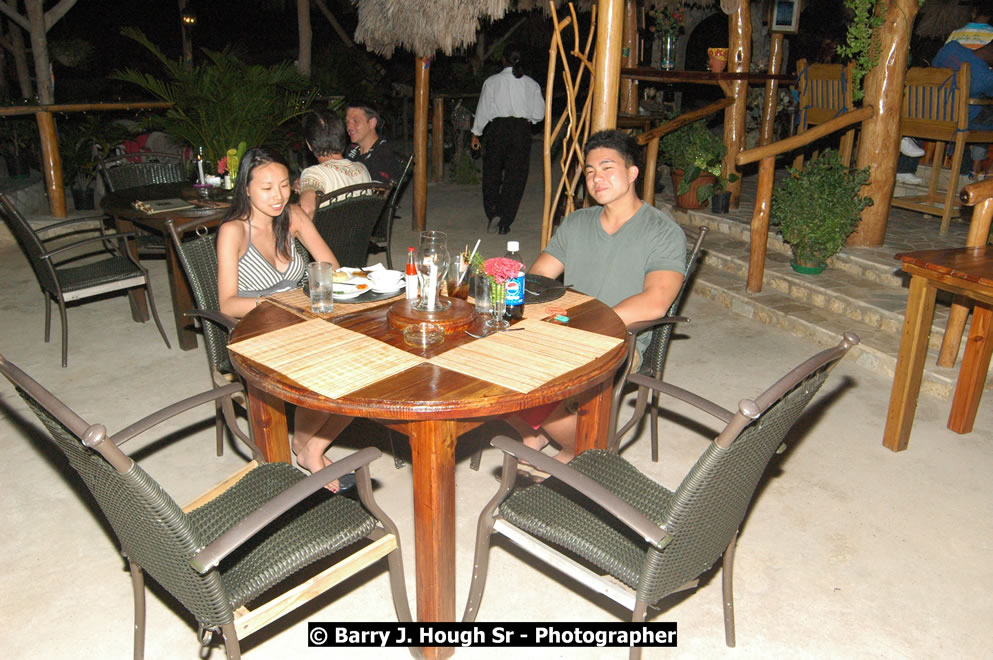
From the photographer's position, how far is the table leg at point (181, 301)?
4379mm

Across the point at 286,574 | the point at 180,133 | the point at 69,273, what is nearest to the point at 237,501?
the point at 286,574

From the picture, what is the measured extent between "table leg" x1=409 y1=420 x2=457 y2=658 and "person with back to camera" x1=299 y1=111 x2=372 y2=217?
2.69m

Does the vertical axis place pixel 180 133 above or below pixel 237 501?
above

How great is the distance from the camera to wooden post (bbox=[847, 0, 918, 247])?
5.15 metres

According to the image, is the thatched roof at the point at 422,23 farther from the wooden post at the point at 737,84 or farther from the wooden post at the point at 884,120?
the wooden post at the point at 884,120

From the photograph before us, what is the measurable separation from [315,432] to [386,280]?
0.68m

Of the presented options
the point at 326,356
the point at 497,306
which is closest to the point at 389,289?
the point at 497,306

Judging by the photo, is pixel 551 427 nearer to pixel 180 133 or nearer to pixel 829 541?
pixel 829 541

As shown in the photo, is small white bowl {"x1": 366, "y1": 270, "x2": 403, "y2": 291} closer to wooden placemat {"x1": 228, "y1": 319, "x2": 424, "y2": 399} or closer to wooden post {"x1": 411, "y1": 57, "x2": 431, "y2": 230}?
wooden placemat {"x1": 228, "y1": 319, "x2": 424, "y2": 399}

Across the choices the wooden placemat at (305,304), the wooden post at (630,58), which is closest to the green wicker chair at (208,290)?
the wooden placemat at (305,304)

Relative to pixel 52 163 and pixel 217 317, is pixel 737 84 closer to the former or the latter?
pixel 217 317

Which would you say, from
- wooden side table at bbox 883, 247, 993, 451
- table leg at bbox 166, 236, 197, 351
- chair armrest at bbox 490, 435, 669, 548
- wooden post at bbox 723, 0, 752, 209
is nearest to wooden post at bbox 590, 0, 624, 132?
wooden side table at bbox 883, 247, 993, 451

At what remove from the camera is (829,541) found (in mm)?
2826

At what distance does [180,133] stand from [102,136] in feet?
8.83
